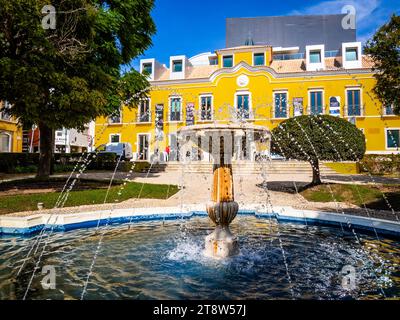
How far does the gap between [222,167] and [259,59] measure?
2855 cm

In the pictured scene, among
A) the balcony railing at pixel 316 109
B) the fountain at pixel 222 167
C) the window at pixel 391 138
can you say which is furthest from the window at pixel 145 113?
the fountain at pixel 222 167

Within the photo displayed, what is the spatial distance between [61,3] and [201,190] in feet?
32.1

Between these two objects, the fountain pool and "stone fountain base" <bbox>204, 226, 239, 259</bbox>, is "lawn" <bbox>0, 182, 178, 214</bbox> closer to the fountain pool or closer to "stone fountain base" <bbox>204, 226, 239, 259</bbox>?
the fountain pool

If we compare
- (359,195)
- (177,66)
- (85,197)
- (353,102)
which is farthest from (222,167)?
(177,66)

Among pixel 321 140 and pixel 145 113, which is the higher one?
pixel 145 113

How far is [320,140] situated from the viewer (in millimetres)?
12492

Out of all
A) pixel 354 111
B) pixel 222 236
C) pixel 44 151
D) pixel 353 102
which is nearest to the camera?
pixel 222 236

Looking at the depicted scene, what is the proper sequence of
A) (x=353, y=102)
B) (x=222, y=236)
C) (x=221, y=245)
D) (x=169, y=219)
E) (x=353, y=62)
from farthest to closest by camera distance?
(x=353, y=62)
(x=353, y=102)
(x=169, y=219)
(x=222, y=236)
(x=221, y=245)

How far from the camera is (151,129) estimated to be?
108ft

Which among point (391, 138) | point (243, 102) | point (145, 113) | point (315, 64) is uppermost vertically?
point (315, 64)

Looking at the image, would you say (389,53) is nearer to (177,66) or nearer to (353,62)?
(353,62)

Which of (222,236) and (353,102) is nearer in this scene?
(222,236)

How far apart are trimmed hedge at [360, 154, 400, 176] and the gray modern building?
2955cm
